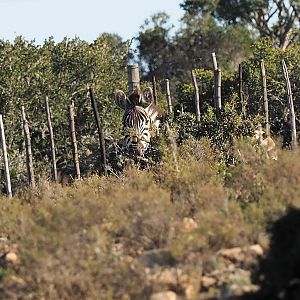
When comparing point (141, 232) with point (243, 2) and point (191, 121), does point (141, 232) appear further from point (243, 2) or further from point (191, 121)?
point (243, 2)

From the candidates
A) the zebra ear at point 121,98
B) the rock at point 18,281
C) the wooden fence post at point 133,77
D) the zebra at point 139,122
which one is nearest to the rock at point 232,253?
the rock at point 18,281

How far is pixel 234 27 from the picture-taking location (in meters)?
47.7

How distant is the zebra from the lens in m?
16.1

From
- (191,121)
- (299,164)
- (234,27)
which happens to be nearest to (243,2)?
(234,27)

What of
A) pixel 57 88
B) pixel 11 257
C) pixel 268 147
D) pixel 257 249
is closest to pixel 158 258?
pixel 257 249

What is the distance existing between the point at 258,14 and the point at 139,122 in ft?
108

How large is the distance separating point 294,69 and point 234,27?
24.7 metres

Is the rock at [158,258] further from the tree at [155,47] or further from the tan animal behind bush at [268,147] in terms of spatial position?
the tree at [155,47]

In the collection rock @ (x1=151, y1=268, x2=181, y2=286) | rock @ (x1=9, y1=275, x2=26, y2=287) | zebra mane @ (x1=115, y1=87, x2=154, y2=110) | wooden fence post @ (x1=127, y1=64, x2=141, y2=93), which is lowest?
rock @ (x1=151, y1=268, x2=181, y2=286)

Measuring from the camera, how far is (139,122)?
16344 millimetres

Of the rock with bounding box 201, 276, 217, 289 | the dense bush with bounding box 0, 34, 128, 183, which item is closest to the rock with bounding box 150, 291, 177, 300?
the rock with bounding box 201, 276, 217, 289

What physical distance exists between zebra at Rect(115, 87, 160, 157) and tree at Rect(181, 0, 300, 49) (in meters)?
29.7

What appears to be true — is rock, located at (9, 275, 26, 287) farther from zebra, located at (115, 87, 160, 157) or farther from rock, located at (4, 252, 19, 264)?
zebra, located at (115, 87, 160, 157)

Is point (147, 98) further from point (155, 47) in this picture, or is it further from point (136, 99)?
point (155, 47)
